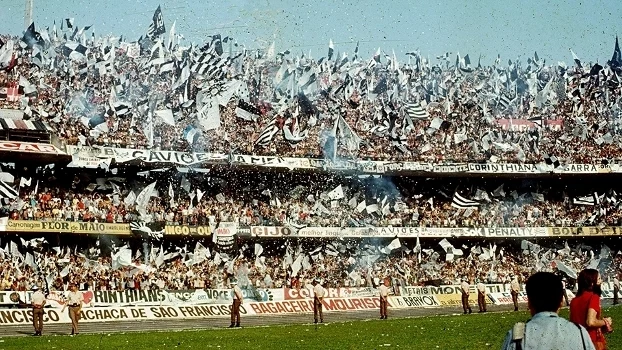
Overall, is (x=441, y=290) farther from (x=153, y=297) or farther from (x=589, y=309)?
(x=589, y=309)

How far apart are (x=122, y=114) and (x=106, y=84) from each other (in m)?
2.15

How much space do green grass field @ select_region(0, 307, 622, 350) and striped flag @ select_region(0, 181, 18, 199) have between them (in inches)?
595

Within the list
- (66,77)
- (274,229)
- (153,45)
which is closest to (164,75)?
(153,45)

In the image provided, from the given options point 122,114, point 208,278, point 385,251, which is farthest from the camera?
point 385,251

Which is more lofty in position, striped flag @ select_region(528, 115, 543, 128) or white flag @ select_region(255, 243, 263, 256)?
striped flag @ select_region(528, 115, 543, 128)

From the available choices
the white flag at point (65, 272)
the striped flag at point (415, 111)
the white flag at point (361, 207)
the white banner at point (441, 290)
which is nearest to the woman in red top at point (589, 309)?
the white flag at point (65, 272)

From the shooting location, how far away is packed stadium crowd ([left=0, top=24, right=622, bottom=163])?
44.1m

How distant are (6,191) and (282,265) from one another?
15.0m

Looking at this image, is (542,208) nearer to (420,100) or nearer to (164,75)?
(420,100)

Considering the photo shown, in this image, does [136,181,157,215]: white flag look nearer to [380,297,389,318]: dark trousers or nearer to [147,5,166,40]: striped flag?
[147,5,166,40]: striped flag

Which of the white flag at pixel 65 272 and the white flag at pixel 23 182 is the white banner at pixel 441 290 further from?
the white flag at pixel 23 182

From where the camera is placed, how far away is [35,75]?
144ft

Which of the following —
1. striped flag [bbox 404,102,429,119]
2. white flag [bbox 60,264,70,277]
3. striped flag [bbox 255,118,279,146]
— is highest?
striped flag [bbox 404,102,429,119]

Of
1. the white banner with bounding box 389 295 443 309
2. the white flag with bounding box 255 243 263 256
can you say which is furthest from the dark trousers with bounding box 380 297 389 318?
the white flag with bounding box 255 243 263 256
